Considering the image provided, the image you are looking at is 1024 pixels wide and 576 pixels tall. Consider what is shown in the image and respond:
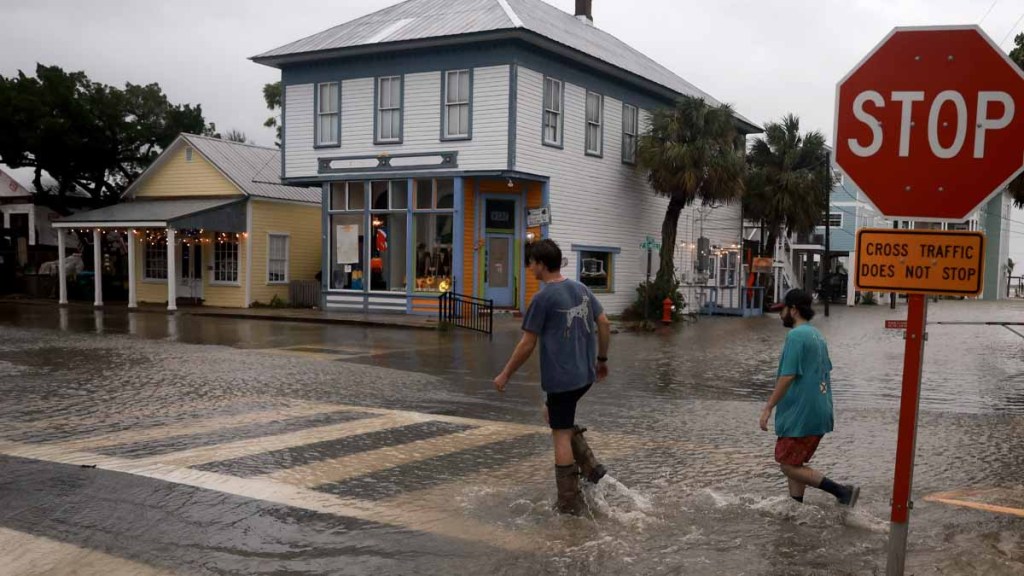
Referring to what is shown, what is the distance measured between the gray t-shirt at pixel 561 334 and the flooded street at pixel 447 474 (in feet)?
2.98

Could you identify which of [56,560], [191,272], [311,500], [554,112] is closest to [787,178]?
[554,112]

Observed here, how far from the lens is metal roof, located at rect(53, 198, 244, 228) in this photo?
27.0m

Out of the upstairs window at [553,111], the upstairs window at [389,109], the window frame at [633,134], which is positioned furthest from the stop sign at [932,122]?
the window frame at [633,134]

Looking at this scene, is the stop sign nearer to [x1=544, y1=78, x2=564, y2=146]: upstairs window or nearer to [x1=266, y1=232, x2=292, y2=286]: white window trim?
[x1=544, y1=78, x2=564, y2=146]: upstairs window

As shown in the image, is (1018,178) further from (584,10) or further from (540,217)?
(584,10)

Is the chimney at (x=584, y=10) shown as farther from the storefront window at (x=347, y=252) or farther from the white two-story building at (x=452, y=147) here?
the storefront window at (x=347, y=252)

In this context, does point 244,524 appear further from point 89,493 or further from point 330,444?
point 330,444

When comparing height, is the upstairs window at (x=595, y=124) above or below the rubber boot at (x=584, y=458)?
above

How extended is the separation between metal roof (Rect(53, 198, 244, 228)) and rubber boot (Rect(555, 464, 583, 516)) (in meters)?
23.0

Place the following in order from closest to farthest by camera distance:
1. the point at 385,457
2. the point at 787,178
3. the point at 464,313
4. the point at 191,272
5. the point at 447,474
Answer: the point at 447,474, the point at 385,457, the point at 464,313, the point at 191,272, the point at 787,178

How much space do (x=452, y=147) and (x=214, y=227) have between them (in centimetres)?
862

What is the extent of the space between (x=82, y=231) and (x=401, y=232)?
12583 millimetres

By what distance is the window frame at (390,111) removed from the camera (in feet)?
80.6

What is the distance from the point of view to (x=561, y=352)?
5.87 metres
